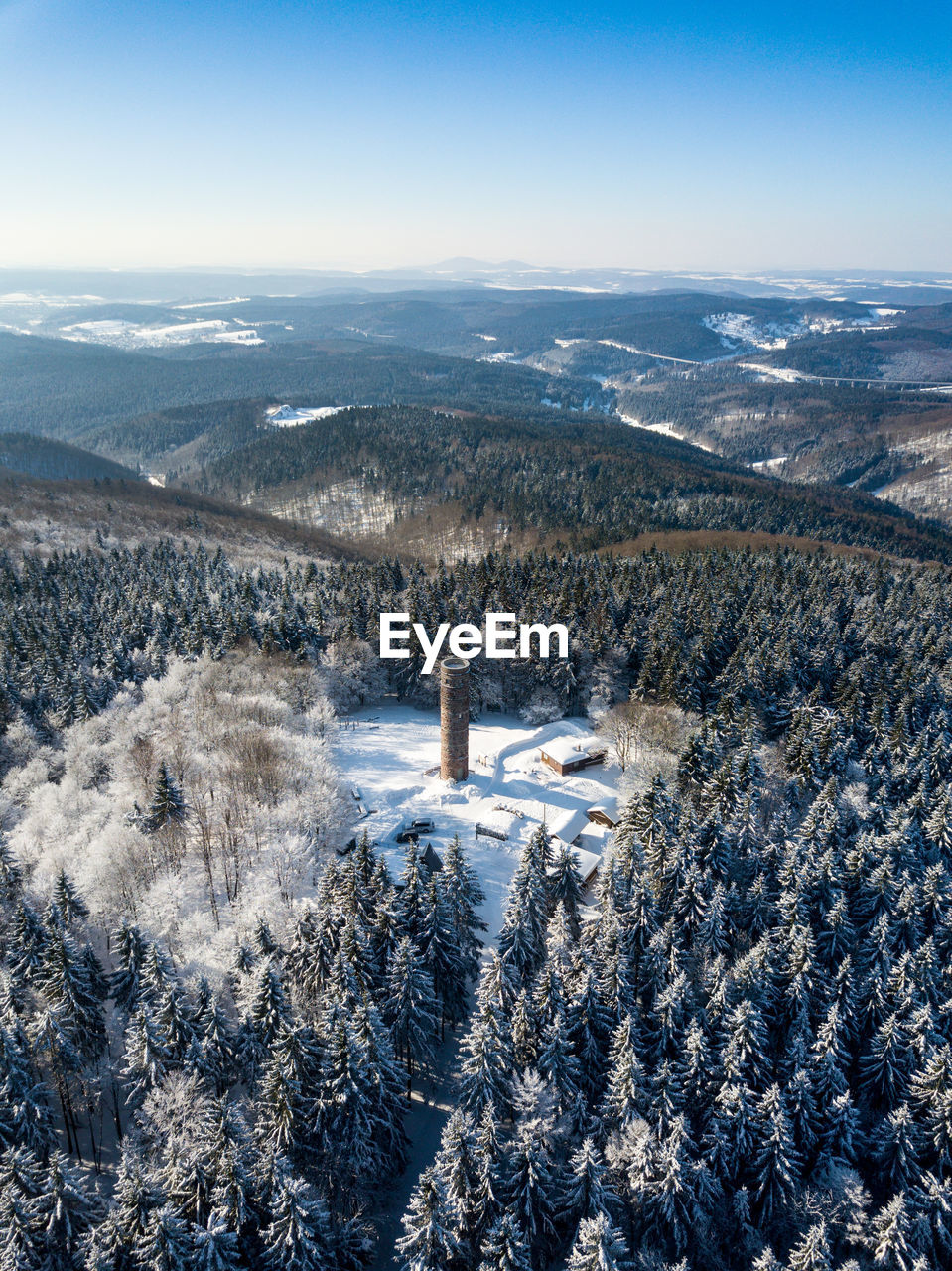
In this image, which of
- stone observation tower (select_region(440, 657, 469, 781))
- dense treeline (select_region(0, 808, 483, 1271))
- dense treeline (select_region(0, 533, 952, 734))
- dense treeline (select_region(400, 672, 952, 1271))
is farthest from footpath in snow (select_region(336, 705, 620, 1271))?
dense treeline (select_region(0, 808, 483, 1271))

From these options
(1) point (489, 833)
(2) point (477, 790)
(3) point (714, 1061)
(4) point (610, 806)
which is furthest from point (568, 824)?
(3) point (714, 1061)

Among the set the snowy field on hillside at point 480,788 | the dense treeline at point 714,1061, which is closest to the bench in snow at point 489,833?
the snowy field on hillside at point 480,788

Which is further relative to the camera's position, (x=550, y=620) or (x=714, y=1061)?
(x=550, y=620)

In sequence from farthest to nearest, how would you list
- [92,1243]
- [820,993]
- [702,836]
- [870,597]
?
[870,597] < [702,836] < [820,993] < [92,1243]

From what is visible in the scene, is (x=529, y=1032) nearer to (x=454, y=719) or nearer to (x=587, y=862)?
(x=587, y=862)

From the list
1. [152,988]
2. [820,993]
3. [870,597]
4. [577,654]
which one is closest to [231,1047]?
[152,988]

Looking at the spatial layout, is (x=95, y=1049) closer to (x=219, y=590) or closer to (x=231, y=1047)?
(x=231, y=1047)
